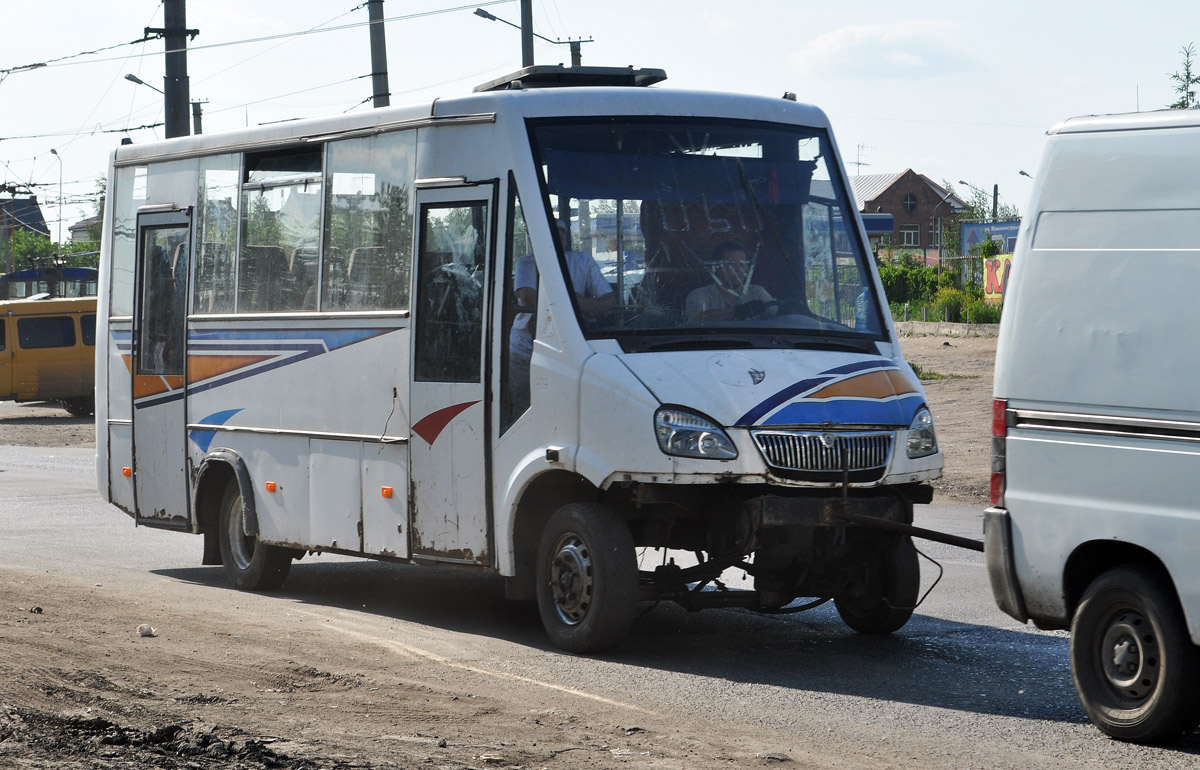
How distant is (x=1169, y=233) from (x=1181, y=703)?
1.87 meters

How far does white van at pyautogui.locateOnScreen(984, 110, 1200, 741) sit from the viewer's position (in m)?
6.55

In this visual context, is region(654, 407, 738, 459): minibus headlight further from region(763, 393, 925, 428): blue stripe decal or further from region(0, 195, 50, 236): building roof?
region(0, 195, 50, 236): building roof

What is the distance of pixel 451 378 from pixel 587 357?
1277 mm

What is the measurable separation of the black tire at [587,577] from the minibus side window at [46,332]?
29.4m

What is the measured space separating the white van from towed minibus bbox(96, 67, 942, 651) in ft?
4.91

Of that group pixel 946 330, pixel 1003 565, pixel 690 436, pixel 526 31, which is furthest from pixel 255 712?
pixel 946 330

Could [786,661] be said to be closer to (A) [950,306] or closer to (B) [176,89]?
A: (B) [176,89]

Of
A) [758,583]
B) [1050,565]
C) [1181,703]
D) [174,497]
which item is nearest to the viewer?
[1181,703]

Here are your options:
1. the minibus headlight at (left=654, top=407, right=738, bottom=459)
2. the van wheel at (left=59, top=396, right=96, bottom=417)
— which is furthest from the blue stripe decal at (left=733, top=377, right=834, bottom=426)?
the van wheel at (left=59, top=396, right=96, bottom=417)

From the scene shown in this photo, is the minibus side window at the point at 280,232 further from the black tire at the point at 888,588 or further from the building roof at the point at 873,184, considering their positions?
the building roof at the point at 873,184

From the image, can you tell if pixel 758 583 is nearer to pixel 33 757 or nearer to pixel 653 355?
pixel 653 355

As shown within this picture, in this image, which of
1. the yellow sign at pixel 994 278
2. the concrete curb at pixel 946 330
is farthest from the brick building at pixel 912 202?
the concrete curb at pixel 946 330

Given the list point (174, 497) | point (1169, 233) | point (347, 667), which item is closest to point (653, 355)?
point (347, 667)

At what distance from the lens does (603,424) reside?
8602 mm
